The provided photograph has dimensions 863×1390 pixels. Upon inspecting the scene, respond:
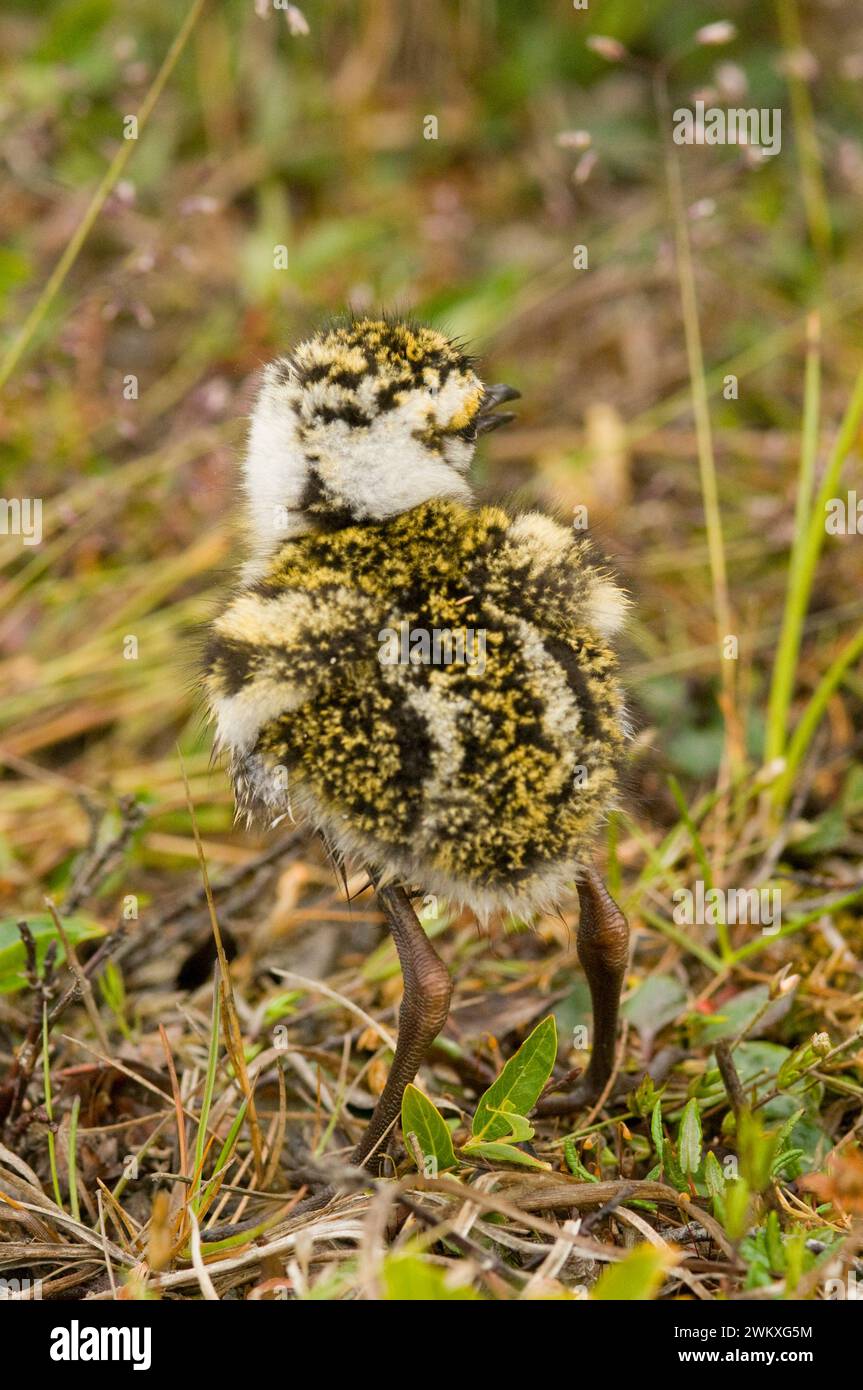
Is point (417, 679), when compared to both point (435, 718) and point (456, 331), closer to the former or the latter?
point (435, 718)

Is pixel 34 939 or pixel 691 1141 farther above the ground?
pixel 34 939

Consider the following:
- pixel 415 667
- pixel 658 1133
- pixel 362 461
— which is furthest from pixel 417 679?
pixel 658 1133

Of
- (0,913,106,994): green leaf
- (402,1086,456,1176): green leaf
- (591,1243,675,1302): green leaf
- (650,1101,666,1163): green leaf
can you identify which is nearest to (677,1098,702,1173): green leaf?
(650,1101,666,1163): green leaf

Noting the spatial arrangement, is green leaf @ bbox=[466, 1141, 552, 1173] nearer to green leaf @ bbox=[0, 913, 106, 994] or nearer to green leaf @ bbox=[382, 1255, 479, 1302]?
green leaf @ bbox=[382, 1255, 479, 1302]

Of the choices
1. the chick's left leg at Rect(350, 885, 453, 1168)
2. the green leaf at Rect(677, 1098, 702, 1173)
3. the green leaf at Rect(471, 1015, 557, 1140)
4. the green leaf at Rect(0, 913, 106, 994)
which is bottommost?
the green leaf at Rect(677, 1098, 702, 1173)

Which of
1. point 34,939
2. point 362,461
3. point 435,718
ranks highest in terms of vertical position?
point 362,461
